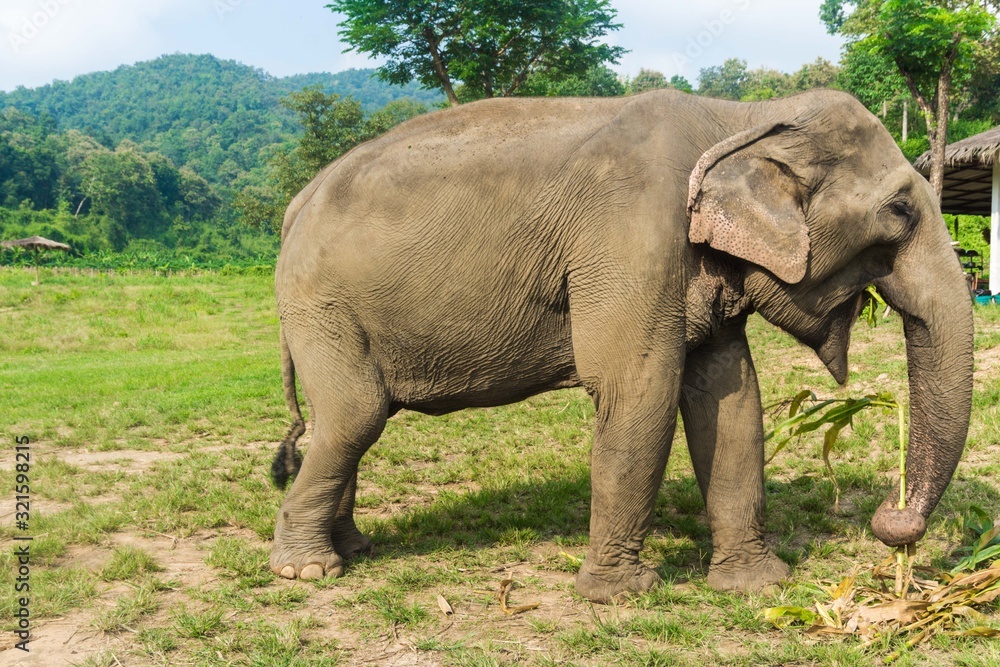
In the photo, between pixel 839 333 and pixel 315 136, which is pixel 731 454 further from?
pixel 315 136

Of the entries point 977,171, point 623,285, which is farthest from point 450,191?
point 977,171

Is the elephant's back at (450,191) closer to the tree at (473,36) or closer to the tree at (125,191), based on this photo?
the tree at (473,36)

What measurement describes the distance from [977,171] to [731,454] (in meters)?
14.3

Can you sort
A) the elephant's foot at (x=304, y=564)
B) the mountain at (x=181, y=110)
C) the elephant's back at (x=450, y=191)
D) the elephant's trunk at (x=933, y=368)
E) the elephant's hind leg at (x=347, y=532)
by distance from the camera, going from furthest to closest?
the mountain at (x=181, y=110) → the elephant's hind leg at (x=347, y=532) → the elephant's foot at (x=304, y=564) → the elephant's back at (x=450, y=191) → the elephant's trunk at (x=933, y=368)

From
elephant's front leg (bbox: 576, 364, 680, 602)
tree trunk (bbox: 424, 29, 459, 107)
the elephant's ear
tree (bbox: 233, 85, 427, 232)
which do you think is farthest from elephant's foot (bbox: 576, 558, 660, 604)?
tree (bbox: 233, 85, 427, 232)

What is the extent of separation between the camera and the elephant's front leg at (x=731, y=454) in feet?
11.8

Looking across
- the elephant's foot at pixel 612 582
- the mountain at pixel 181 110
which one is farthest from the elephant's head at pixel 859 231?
the mountain at pixel 181 110

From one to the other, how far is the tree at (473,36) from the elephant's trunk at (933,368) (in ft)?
43.3

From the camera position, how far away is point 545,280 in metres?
3.46

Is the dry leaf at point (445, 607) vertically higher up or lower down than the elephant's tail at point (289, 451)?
lower down

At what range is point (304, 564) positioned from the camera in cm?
377

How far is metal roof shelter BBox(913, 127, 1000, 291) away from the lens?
13.4 m

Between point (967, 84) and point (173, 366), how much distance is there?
32.9 metres

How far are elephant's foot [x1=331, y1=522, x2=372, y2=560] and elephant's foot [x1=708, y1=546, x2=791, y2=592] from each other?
1.63 meters
